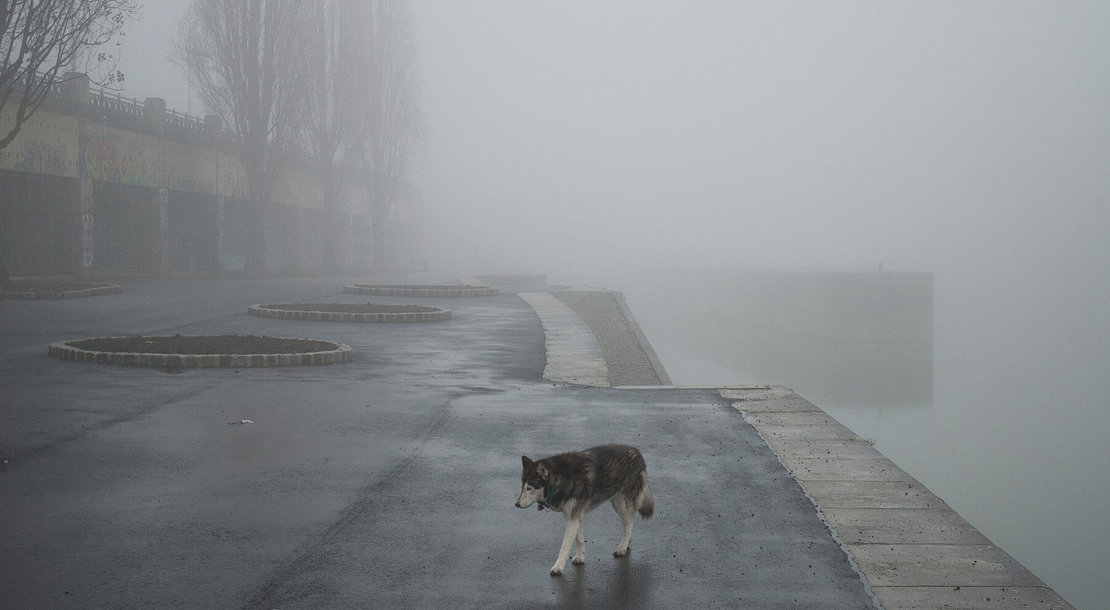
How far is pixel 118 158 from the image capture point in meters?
44.1

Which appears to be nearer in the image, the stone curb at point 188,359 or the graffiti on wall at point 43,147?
the stone curb at point 188,359

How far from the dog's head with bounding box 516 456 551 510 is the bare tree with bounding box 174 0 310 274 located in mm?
45740

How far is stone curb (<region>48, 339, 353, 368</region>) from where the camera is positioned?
15.2 meters

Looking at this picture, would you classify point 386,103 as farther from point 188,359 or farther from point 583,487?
point 583,487

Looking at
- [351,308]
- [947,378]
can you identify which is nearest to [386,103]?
[947,378]

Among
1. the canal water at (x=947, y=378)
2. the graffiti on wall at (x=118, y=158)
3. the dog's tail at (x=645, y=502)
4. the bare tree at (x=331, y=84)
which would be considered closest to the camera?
the dog's tail at (x=645, y=502)

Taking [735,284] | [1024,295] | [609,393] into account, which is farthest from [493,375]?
[1024,295]

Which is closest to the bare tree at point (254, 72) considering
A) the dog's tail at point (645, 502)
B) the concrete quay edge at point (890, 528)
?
the concrete quay edge at point (890, 528)

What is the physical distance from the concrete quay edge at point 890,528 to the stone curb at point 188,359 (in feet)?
23.0

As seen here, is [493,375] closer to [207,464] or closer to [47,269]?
[207,464]

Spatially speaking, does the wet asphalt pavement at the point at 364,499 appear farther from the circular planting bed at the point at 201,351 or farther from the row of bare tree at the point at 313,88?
the row of bare tree at the point at 313,88

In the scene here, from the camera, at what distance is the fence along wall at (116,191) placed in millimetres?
38625

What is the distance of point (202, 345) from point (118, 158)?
3114cm

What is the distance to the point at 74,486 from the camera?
24.9ft
